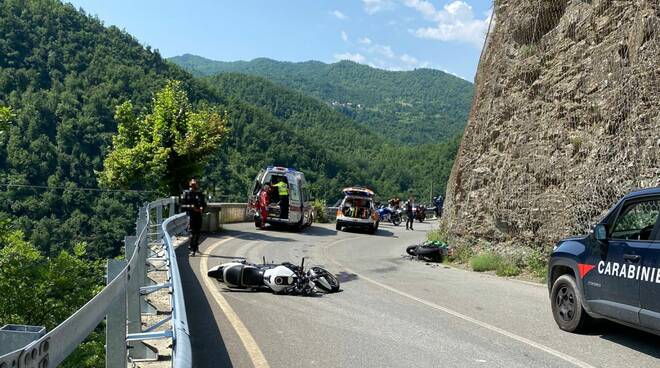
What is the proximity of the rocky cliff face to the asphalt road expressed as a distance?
2.35 metres

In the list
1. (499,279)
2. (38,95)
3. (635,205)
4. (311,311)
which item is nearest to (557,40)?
(499,279)

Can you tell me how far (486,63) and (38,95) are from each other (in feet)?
286

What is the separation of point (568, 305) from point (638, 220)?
1841 millimetres

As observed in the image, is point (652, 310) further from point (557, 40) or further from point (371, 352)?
point (557, 40)

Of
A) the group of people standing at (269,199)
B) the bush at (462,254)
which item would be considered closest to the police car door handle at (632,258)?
the bush at (462,254)

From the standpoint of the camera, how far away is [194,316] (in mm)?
8297

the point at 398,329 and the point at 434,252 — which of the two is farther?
the point at 434,252

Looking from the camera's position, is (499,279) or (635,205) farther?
(499,279)

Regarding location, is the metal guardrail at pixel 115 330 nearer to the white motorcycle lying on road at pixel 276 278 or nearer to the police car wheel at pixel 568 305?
the white motorcycle lying on road at pixel 276 278

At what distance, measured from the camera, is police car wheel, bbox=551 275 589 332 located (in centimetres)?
771

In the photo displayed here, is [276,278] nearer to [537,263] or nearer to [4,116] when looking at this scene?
[537,263]

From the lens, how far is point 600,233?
280 inches

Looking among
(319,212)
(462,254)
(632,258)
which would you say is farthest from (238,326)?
(319,212)

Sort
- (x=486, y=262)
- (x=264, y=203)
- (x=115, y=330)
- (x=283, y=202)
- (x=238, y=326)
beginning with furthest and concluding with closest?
(x=283, y=202) → (x=264, y=203) → (x=486, y=262) → (x=238, y=326) → (x=115, y=330)
